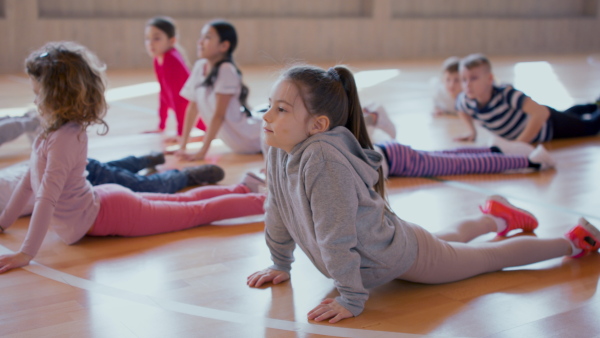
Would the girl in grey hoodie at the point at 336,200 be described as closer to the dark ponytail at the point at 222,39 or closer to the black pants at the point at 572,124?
the dark ponytail at the point at 222,39

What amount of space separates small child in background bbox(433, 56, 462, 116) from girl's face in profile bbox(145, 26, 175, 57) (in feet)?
6.21

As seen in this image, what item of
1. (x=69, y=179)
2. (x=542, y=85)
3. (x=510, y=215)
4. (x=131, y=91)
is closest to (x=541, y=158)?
(x=510, y=215)

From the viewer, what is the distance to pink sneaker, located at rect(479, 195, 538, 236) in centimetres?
230

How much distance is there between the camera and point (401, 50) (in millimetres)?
10375

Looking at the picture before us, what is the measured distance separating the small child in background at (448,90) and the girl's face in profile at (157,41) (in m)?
1.89

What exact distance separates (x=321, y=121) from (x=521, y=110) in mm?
2531

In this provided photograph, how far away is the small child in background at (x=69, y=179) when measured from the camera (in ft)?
6.61

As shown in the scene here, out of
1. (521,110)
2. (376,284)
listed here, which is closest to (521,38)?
(521,110)

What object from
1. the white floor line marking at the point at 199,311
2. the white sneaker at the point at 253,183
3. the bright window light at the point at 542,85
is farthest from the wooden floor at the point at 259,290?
the bright window light at the point at 542,85

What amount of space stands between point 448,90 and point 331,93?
3228mm

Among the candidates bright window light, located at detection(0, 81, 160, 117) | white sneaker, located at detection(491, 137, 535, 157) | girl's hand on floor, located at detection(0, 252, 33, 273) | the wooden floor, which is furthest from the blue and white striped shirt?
bright window light, located at detection(0, 81, 160, 117)

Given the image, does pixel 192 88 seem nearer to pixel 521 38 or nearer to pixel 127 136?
pixel 127 136

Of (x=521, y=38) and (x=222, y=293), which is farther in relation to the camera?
(x=521, y=38)

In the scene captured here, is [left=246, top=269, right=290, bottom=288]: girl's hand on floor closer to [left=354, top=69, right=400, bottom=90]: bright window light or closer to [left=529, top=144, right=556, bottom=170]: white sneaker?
[left=529, top=144, right=556, bottom=170]: white sneaker
